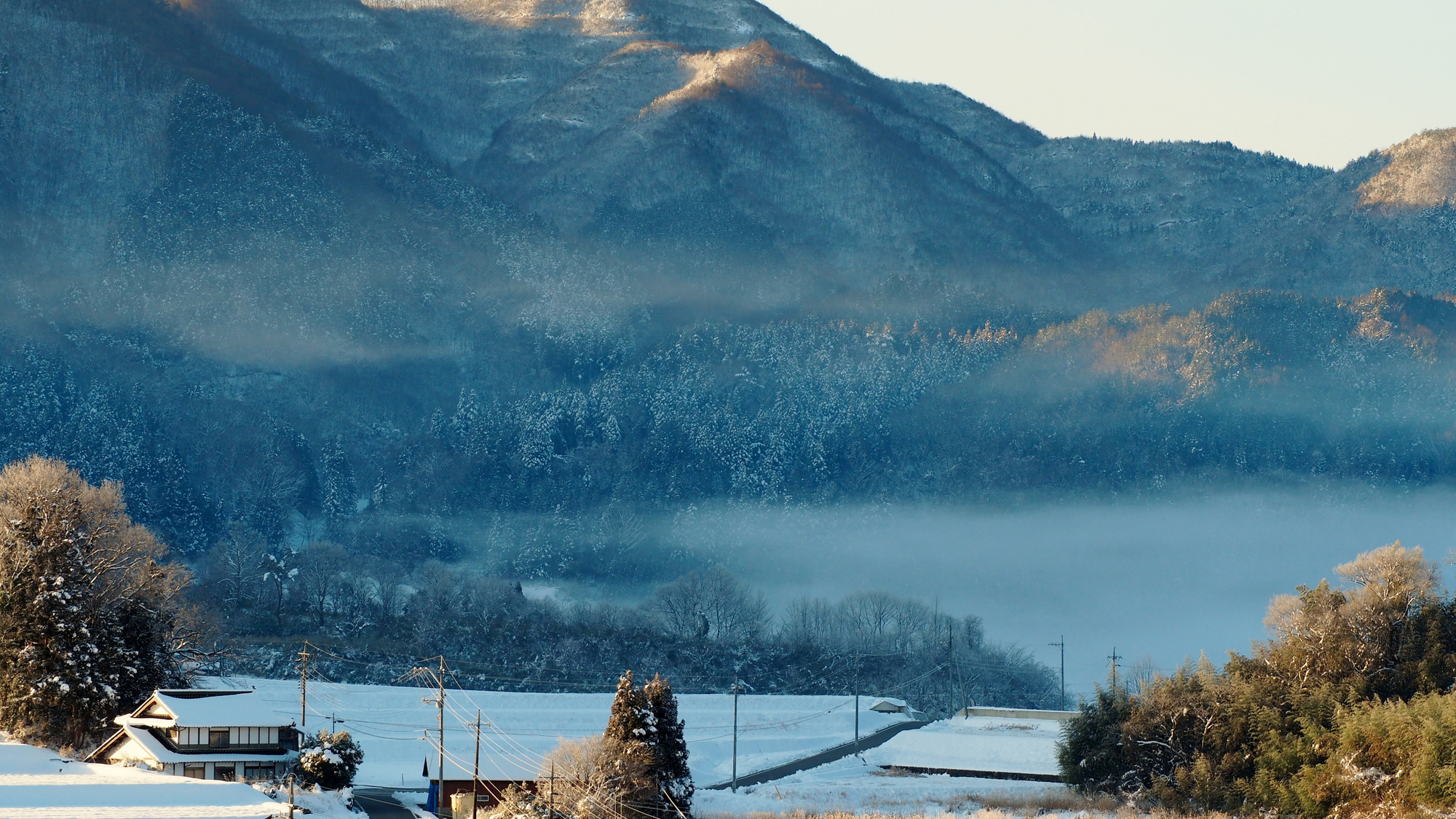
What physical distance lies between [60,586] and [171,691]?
6838 mm

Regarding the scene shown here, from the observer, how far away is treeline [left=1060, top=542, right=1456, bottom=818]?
73938 millimetres

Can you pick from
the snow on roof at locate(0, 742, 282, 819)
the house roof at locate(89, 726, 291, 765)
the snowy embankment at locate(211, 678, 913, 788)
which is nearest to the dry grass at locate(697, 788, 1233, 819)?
the snowy embankment at locate(211, 678, 913, 788)

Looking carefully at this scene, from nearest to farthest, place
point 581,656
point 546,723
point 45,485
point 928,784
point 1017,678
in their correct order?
point 45,485, point 928,784, point 546,723, point 581,656, point 1017,678

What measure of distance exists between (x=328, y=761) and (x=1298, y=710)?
143 ft

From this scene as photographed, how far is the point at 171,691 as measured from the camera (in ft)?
248

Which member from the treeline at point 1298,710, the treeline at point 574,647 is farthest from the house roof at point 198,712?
the treeline at point 574,647

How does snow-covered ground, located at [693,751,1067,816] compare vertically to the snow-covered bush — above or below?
below

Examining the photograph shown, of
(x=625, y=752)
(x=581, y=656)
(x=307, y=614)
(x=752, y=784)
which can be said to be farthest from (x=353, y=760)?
(x=307, y=614)

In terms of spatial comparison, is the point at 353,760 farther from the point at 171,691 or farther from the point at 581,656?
the point at 581,656

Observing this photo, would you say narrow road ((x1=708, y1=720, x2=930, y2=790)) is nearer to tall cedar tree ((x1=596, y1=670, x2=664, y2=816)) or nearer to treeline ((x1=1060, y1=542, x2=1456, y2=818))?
treeline ((x1=1060, y1=542, x2=1456, y2=818))

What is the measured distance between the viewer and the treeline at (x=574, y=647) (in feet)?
492

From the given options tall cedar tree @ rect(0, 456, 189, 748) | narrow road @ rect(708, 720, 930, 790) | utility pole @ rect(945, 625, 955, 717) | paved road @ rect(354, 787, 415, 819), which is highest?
tall cedar tree @ rect(0, 456, 189, 748)

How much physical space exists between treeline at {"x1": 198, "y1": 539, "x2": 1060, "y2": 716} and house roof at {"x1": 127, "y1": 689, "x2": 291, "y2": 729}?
61.5 meters

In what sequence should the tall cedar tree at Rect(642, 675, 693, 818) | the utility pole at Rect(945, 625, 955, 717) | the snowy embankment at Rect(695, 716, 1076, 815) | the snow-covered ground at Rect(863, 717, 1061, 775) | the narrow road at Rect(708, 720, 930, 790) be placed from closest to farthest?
the tall cedar tree at Rect(642, 675, 693, 818) → the snowy embankment at Rect(695, 716, 1076, 815) → the narrow road at Rect(708, 720, 930, 790) → the snow-covered ground at Rect(863, 717, 1061, 775) → the utility pole at Rect(945, 625, 955, 717)
